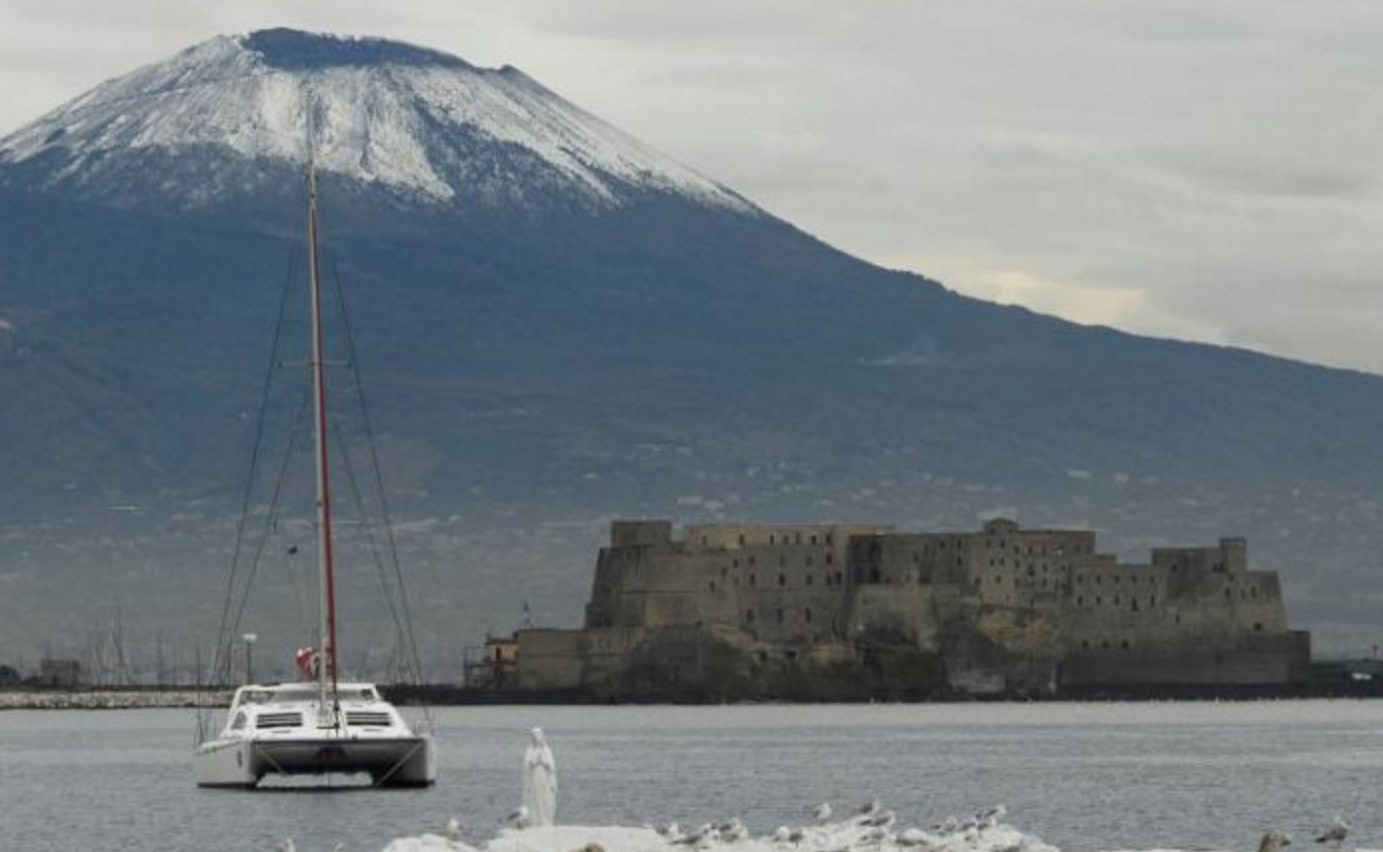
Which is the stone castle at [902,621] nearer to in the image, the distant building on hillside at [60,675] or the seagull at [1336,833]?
the distant building on hillside at [60,675]

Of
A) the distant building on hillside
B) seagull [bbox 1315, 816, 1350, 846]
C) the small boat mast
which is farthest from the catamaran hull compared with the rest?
the distant building on hillside

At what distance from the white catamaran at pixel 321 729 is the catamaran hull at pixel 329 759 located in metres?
0.01

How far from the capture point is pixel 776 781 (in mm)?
75188

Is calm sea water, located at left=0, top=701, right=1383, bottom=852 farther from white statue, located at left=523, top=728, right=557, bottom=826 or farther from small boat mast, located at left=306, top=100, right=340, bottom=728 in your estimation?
white statue, located at left=523, top=728, right=557, bottom=826

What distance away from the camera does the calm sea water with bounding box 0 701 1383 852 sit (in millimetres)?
57875

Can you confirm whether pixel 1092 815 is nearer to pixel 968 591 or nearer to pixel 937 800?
pixel 937 800

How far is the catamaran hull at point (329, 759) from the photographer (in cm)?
6294

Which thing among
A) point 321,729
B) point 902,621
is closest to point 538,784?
point 321,729

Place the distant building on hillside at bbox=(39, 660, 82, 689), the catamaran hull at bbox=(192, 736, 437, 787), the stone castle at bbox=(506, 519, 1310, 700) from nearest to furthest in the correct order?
the catamaran hull at bbox=(192, 736, 437, 787) → the stone castle at bbox=(506, 519, 1310, 700) → the distant building on hillside at bbox=(39, 660, 82, 689)

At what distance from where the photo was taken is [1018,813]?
62.7 meters

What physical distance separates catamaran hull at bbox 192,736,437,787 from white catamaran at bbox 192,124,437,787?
0.01 meters

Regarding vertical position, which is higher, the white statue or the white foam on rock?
the white statue

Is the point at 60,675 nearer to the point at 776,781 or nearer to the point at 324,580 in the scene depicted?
the point at 776,781

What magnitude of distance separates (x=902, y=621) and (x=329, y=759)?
86.8m
